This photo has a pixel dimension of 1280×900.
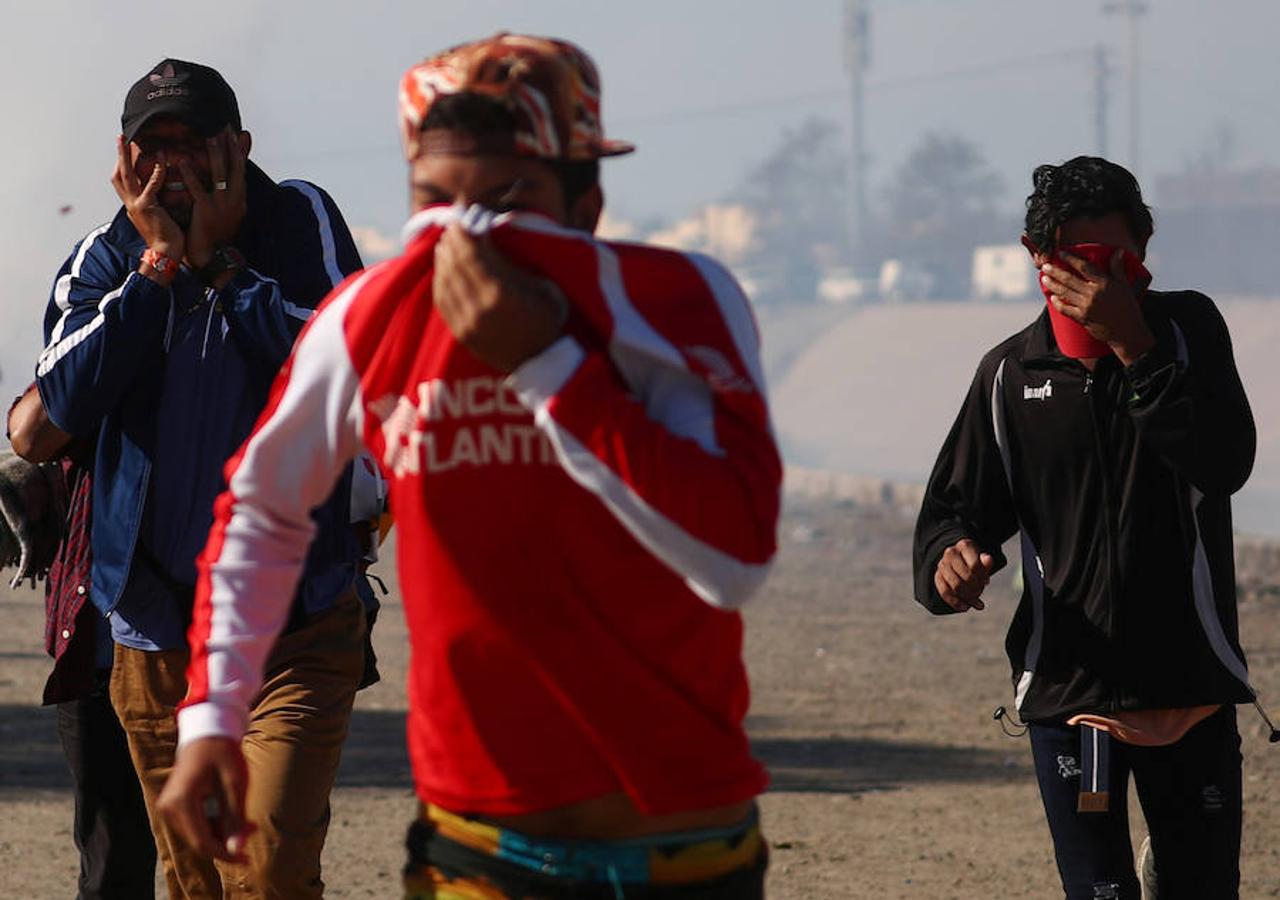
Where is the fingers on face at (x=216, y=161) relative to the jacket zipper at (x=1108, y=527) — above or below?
above

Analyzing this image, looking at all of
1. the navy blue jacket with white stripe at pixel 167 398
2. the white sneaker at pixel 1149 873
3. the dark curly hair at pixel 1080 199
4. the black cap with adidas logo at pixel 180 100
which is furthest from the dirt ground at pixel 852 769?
the black cap with adidas logo at pixel 180 100

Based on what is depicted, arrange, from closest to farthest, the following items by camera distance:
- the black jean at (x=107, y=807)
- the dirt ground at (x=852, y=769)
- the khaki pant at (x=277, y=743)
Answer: the khaki pant at (x=277, y=743) < the black jean at (x=107, y=807) < the dirt ground at (x=852, y=769)

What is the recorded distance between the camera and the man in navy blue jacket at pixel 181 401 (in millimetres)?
4504

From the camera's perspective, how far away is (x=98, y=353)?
4.46 m

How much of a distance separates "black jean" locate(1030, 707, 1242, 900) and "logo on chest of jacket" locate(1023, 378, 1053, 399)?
2.34 feet

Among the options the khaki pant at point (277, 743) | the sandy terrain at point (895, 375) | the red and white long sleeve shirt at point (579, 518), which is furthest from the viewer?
the sandy terrain at point (895, 375)

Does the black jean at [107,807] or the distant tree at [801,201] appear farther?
the distant tree at [801,201]

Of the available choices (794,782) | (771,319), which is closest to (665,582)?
(794,782)

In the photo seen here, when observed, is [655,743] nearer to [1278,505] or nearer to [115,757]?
[115,757]

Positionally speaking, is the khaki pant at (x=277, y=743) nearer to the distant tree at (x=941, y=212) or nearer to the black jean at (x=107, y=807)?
the black jean at (x=107, y=807)

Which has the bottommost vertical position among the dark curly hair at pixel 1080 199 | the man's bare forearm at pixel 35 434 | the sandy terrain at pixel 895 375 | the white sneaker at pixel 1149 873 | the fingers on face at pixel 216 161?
the sandy terrain at pixel 895 375

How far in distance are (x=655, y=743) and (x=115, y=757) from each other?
8.32 ft

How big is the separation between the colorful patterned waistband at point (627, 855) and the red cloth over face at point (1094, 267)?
2075 mm

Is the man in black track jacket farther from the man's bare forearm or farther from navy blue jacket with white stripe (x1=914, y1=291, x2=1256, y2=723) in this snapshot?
the man's bare forearm
